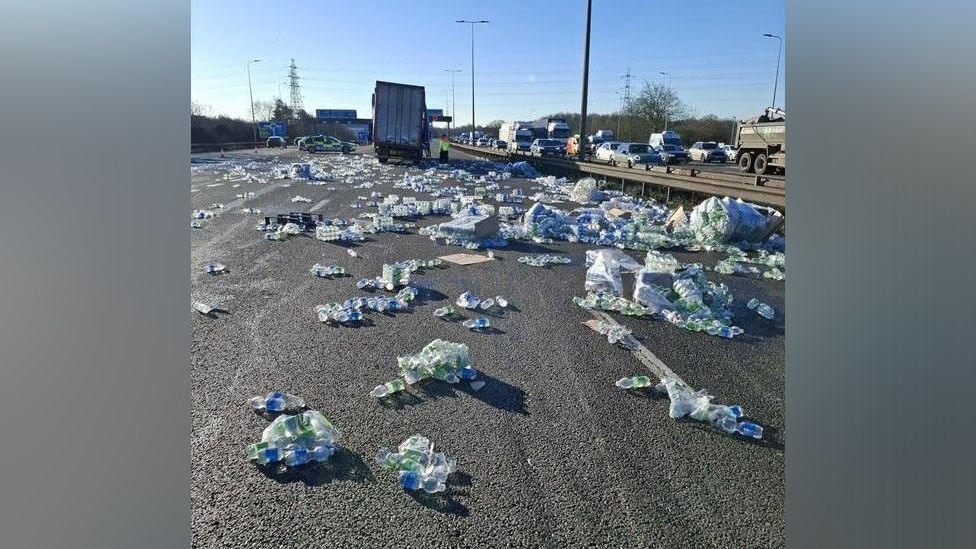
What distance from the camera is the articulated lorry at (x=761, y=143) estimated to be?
19.4 metres

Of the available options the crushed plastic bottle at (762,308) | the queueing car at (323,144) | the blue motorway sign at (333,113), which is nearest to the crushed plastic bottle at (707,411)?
the crushed plastic bottle at (762,308)

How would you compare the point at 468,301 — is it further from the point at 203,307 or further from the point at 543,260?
the point at 203,307

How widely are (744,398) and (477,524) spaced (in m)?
2.43

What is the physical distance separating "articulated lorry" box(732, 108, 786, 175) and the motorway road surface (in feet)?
51.4

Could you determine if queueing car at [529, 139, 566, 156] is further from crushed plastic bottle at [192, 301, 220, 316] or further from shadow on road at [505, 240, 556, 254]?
crushed plastic bottle at [192, 301, 220, 316]

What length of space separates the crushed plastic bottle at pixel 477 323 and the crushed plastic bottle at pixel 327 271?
2.65 meters

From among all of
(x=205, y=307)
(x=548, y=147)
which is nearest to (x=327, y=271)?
(x=205, y=307)

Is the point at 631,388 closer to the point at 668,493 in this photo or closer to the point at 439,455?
the point at 668,493

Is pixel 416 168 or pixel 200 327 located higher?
pixel 416 168

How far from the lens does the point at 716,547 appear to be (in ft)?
8.29

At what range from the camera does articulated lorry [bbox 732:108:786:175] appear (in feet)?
63.5

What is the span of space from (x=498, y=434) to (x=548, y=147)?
40.0m

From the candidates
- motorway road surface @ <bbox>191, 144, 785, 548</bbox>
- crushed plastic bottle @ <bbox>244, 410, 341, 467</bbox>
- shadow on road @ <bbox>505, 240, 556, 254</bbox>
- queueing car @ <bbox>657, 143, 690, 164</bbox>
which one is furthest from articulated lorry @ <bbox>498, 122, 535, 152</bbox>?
crushed plastic bottle @ <bbox>244, 410, 341, 467</bbox>
